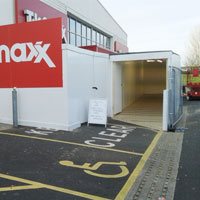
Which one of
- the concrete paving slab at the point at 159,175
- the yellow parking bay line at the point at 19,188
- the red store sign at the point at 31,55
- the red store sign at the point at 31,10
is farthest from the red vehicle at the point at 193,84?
the yellow parking bay line at the point at 19,188

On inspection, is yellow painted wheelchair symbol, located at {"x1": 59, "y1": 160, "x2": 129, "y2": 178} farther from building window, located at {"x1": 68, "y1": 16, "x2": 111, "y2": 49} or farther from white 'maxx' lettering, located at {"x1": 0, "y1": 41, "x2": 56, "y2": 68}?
building window, located at {"x1": 68, "y1": 16, "x2": 111, "y2": 49}

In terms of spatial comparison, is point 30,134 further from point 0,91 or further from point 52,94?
point 0,91

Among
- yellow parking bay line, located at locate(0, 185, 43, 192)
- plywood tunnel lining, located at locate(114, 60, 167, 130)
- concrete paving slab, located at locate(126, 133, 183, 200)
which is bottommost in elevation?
concrete paving slab, located at locate(126, 133, 183, 200)

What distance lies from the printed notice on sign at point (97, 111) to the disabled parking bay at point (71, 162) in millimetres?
769

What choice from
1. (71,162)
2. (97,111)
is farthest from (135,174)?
(97,111)

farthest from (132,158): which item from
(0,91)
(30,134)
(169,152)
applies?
(0,91)

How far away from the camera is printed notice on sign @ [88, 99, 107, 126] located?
1008 centimetres

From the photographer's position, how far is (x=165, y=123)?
955 cm

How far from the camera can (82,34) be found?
18969 millimetres

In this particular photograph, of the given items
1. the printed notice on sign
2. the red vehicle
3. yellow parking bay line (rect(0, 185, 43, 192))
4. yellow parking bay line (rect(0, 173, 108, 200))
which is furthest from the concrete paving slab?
the red vehicle

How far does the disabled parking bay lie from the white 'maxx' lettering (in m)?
2.42

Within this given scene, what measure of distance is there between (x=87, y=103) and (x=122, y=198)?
6615 millimetres

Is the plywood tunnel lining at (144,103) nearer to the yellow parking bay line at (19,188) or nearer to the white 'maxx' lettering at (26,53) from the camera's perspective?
the white 'maxx' lettering at (26,53)

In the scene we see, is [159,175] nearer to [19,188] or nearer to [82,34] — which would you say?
[19,188]
